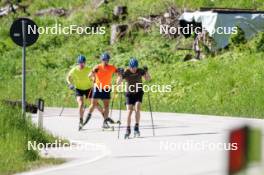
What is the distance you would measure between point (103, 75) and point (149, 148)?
3.90m

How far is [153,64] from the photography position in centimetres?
3023

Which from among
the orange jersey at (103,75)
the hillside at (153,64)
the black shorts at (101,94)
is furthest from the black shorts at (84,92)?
the hillside at (153,64)

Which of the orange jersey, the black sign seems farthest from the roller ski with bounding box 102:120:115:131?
the black sign

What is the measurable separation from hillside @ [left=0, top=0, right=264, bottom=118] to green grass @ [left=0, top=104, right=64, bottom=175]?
901 centimetres

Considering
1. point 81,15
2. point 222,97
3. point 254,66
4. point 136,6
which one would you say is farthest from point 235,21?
point 81,15

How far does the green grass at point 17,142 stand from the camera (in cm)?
1038

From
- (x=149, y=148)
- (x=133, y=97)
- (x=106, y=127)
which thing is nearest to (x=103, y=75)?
(x=106, y=127)

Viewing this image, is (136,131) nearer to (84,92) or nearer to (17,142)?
(84,92)

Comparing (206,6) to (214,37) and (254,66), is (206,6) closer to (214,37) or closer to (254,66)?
(214,37)

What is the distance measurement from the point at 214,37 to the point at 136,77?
14800mm

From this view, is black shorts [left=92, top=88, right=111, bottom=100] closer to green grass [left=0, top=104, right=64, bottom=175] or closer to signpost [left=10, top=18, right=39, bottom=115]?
signpost [left=10, top=18, right=39, bottom=115]

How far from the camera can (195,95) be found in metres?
25.1

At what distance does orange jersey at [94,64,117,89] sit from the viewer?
16.9 metres

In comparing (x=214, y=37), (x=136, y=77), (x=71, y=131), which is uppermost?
(x=214, y=37)
